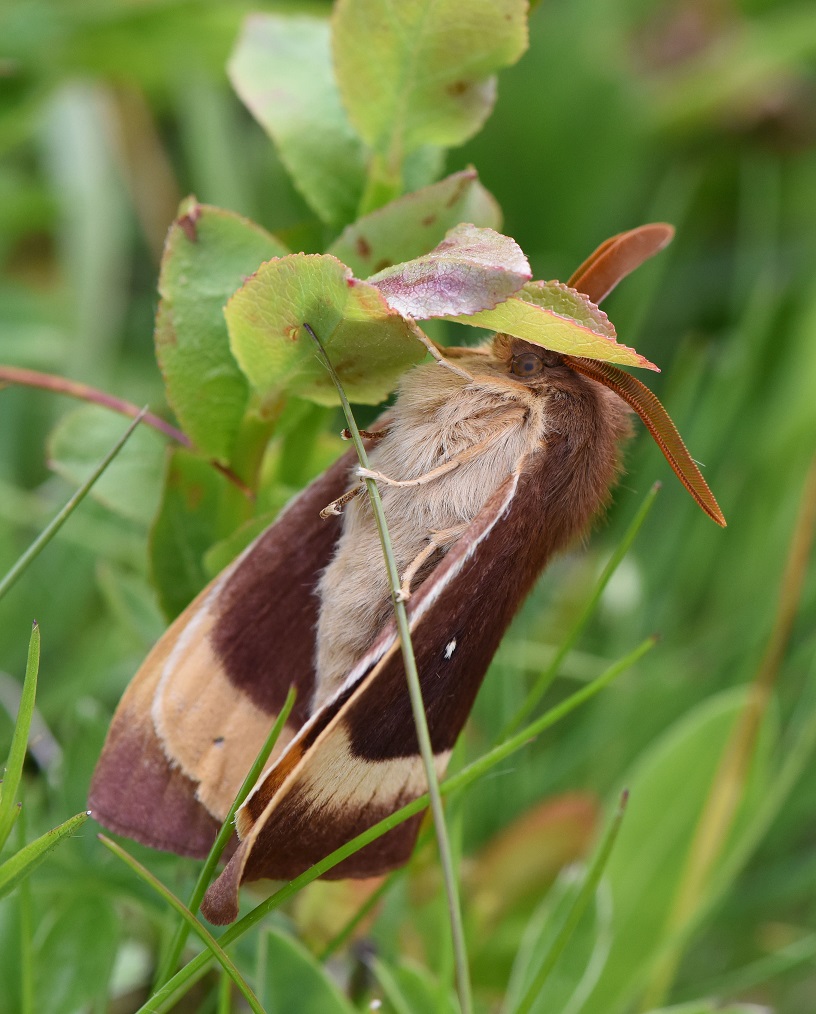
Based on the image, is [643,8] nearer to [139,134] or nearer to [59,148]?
[139,134]

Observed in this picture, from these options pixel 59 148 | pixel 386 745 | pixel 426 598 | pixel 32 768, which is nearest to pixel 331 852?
pixel 386 745

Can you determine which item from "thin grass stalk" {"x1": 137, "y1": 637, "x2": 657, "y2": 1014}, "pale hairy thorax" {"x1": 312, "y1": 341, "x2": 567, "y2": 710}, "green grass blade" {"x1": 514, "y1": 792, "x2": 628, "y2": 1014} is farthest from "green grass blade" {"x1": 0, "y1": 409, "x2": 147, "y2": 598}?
"green grass blade" {"x1": 514, "y1": 792, "x2": 628, "y2": 1014}

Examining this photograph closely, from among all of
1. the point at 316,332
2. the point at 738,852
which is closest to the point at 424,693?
the point at 316,332

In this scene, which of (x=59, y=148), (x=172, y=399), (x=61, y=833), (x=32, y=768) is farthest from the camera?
(x=59, y=148)

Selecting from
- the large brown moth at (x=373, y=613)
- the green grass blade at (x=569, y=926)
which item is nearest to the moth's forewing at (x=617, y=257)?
the large brown moth at (x=373, y=613)

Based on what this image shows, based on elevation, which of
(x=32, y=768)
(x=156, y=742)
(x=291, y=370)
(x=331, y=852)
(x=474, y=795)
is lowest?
(x=474, y=795)
